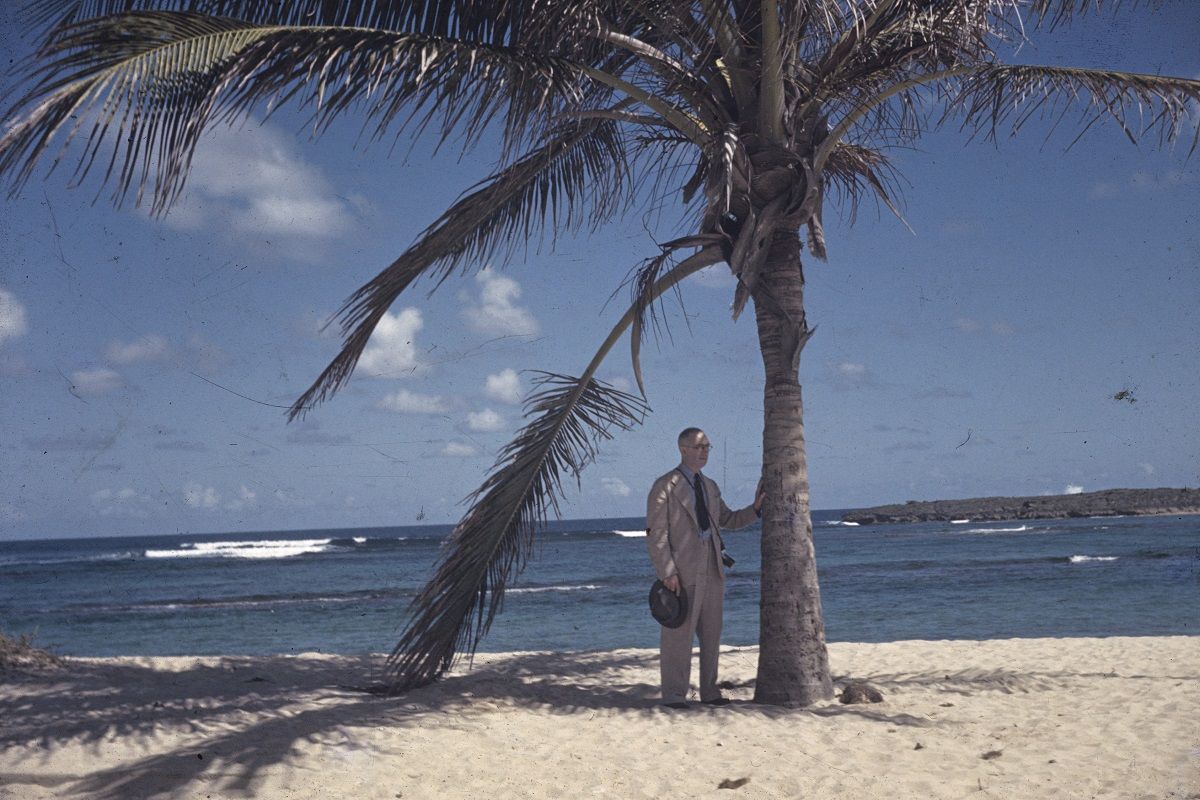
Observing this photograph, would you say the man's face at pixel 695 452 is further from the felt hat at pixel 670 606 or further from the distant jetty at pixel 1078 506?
the distant jetty at pixel 1078 506

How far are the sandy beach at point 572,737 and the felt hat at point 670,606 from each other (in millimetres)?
576

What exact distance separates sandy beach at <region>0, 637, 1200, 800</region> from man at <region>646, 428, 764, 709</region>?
262mm

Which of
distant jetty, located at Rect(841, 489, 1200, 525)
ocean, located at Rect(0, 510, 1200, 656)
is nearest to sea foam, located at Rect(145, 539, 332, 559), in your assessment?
ocean, located at Rect(0, 510, 1200, 656)

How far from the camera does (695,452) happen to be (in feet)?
20.7

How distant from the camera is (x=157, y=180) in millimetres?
4461

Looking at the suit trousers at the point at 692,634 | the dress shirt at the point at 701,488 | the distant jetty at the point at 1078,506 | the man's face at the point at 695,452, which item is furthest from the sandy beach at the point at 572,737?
the distant jetty at the point at 1078,506

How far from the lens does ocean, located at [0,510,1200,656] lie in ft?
51.0

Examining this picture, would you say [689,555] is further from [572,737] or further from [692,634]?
[572,737]

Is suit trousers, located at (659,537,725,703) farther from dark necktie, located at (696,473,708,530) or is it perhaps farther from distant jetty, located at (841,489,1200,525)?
distant jetty, located at (841,489,1200,525)

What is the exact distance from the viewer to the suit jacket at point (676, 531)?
6113 millimetres

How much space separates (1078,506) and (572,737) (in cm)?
6597

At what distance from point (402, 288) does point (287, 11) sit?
6.89 ft

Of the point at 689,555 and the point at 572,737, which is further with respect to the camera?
the point at 689,555

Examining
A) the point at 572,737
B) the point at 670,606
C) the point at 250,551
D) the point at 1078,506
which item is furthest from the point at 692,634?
the point at 1078,506
